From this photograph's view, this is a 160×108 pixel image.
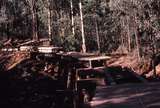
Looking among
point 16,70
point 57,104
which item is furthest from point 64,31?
point 57,104

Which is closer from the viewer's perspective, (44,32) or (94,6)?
(94,6)

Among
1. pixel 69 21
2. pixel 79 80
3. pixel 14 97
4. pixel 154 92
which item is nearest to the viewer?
pixel 154 92

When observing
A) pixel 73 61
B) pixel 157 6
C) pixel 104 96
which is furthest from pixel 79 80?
pixel 157 6

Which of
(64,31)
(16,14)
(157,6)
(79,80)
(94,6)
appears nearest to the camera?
(79,80)

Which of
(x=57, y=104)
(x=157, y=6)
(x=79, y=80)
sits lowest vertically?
(x=57, y=104)

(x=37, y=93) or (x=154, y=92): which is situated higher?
(x=154, y=92)

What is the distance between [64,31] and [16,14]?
67.6 feet

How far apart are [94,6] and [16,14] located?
54.8 ft

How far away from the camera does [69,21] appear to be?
6681cm

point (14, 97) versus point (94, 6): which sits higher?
point (94, 6)

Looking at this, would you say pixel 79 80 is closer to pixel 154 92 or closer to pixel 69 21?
pixel 154 92

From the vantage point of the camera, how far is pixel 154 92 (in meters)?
8.14

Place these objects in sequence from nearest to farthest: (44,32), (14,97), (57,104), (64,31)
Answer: (57,104) < (14,97) < (64,31) < (44,32)

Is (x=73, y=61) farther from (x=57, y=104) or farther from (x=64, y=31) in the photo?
(x=64, y=31)
